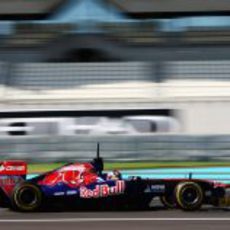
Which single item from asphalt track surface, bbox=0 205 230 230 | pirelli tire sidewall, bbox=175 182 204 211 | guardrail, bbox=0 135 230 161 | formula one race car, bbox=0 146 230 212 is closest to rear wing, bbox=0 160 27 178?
formula one race car, bbox=0 146 230 212

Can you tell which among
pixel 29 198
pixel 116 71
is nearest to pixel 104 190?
pixel 29 198

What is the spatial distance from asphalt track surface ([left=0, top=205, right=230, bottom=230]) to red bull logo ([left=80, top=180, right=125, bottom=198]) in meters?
0.25

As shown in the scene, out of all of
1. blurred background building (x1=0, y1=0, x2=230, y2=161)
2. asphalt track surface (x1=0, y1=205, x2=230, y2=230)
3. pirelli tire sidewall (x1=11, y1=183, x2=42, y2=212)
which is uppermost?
blurred background building (x1=0, y1=0, x2=230, y2=161)

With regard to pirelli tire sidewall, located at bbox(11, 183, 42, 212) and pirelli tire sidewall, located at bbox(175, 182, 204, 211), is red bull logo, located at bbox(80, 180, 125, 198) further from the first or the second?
pirelli tire sidewall, located at bbox(175, 182, 204, 211)

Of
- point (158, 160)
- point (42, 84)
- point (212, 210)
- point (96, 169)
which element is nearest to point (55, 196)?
point (96, 169)

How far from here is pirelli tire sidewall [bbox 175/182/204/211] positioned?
8.39 m

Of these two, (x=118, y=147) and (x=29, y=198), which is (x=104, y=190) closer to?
(x=29, y=198)

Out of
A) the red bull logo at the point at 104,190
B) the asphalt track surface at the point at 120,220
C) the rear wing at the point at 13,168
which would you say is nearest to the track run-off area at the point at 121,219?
the asphalt track surface at the point at 120,220

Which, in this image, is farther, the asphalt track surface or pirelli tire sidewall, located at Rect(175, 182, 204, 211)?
pirelli tire sidewall, located at Rect(175, 182, 204, 211)

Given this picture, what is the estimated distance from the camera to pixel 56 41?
28094 mm

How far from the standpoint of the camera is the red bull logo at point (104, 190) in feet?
27.5

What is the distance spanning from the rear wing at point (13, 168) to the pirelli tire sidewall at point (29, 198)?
0.97 feet

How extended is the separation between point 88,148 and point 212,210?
7249mm

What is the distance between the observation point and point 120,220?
7441 millimetres
